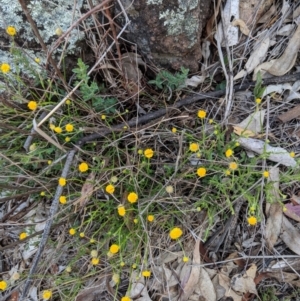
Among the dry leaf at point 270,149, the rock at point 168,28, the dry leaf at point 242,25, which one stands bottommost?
the dry leaf at point 270,149

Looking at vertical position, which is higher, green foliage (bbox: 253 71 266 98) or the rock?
the rock

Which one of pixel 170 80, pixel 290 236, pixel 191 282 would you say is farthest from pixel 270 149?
pixel 191 282

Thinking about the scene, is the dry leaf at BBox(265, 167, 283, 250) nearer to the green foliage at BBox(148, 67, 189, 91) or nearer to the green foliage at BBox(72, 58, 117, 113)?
the green foliage at BBox(148, 67, 189, 91)

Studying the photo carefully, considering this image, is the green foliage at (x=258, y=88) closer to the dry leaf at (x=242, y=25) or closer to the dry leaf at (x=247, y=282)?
the dry leaf at (x=242, y=25)

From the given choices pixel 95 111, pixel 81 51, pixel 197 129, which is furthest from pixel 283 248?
pixel 81 51

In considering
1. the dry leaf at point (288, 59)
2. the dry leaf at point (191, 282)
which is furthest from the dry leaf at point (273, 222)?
the dry leaf at point (288, 59)

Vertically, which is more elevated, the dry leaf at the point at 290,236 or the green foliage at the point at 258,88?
the green foliage at the point at 258,88

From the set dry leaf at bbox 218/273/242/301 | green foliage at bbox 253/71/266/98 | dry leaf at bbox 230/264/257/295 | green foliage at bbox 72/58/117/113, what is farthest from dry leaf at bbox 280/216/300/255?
green foliage at bbox 72/58/117/113
